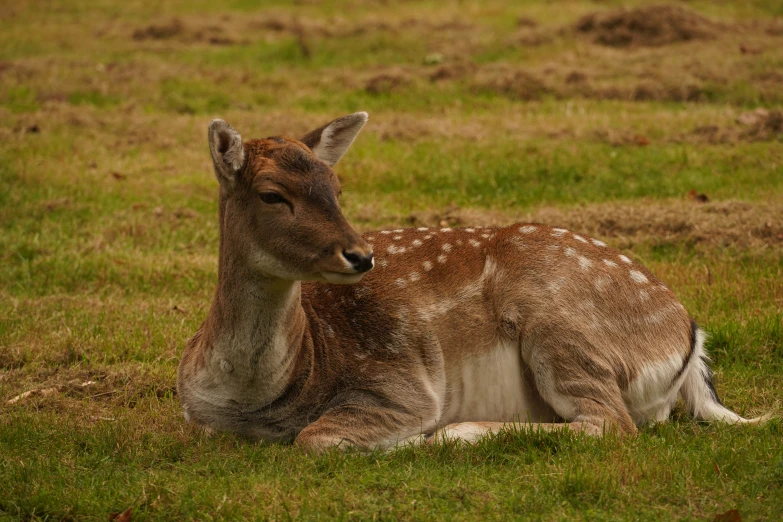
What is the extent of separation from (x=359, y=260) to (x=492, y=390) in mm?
1327

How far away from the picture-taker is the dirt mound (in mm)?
15562

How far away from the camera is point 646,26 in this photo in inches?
619

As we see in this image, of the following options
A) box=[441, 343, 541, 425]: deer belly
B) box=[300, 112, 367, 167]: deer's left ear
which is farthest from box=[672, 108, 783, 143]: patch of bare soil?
box=[300, 112, 367, 167]: deer's left ear

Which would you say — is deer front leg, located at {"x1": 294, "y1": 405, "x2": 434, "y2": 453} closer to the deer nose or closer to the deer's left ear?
the deer nose

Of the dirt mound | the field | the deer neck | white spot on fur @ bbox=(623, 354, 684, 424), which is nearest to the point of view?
the field

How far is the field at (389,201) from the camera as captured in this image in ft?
14.3

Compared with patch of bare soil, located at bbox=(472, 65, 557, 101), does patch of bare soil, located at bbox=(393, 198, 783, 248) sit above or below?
below

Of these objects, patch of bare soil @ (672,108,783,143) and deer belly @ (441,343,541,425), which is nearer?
deer belly @ (441,343,541,425)

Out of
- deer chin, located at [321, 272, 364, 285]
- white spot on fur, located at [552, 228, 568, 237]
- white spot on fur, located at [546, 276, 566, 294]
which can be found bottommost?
white spot on fur, located at [546, 276, 566, 294]

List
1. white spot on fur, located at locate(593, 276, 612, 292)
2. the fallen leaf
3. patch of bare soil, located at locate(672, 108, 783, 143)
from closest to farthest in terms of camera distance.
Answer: white spot on fur, located at locate(593, 276, 612, 292)
the fallen leaf
patch of bare soil, located at locate(672, 108, 783, 143)

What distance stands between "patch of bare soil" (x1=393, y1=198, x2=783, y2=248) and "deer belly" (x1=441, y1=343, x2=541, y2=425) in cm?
322

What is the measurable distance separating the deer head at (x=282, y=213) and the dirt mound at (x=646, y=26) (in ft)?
37.7

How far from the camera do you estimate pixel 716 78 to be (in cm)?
1322

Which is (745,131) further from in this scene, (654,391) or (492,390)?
(492,390)
